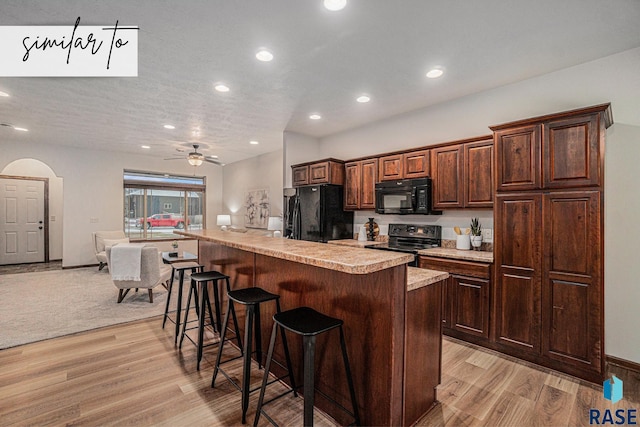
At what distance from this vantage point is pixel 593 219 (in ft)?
7.73

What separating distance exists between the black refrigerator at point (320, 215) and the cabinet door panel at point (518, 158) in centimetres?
248

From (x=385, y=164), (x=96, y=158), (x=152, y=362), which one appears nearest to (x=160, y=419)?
(x=152, y=362)

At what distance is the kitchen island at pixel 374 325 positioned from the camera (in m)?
1.63

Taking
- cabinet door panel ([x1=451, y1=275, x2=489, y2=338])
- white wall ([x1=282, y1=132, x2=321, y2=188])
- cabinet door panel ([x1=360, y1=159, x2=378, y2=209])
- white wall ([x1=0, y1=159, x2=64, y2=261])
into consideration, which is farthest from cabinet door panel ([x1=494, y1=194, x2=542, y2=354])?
white wall ([x1=0, y1=159, x2=64, y2=261])

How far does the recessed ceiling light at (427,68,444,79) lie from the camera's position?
119 inches

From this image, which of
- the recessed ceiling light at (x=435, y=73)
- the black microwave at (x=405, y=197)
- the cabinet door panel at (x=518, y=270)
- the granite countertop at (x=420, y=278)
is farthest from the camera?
the black microwave at (x=405, y=197)

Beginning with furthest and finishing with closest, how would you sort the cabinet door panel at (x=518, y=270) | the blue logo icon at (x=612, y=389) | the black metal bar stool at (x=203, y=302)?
1. the cabinet door panel at (x=518, y=270)
2. the black metal bar stool at (x=203, y=302)
3. the blue logo icon at (x=612, y=389)

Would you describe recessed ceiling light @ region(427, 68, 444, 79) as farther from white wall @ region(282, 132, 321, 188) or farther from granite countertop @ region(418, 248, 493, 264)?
white wall @ region(282, 132, 321, 188)

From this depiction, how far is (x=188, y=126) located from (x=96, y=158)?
3565mm

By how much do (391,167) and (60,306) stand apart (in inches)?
200

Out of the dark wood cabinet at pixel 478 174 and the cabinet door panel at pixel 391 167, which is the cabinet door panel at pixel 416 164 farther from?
the dark wood cabinet at pixel 478 174

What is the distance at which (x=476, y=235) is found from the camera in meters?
3.45

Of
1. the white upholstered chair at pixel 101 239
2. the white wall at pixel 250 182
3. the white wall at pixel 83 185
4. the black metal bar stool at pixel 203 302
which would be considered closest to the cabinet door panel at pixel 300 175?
the white wall at pixel 250 182

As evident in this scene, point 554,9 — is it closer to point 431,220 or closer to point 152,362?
point 431,220
